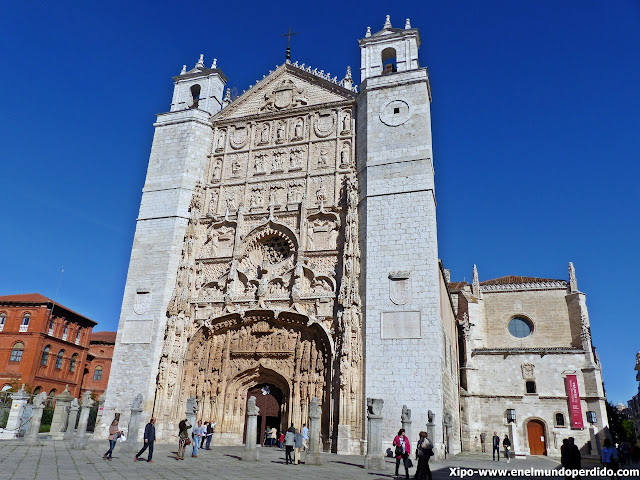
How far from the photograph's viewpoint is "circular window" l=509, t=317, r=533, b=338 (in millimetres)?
27097

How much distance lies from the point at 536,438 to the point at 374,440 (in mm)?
15724

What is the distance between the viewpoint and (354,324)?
15.5 m

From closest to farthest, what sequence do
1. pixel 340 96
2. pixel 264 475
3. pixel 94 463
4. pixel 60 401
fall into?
pixel 264 475 → pixel 94 463 → pixel 60 401 → pixel 340 96

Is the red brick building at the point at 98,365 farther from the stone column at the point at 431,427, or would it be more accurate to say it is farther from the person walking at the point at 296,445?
the stone column at the point at 431,427

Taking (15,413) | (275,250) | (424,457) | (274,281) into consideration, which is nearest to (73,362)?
(15,413)

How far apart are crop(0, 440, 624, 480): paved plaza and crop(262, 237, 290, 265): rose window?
7.23 metres

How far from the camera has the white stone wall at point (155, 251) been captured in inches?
664

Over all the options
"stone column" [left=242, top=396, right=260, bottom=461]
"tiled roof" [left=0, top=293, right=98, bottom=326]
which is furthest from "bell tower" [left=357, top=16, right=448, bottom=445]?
"tiled roof" [left=0, top=293, right=98, bottom=326]

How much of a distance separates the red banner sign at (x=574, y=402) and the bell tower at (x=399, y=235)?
998 cm

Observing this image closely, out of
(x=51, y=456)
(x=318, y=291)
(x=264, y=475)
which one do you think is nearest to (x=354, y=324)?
(x=318, y=291)

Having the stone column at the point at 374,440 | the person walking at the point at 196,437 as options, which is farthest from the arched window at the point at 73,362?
the stone column at the point at 374,440

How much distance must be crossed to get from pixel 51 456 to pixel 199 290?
8170mm

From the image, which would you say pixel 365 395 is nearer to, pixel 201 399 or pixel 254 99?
pixel 201 399

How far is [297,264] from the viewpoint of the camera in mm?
17297
